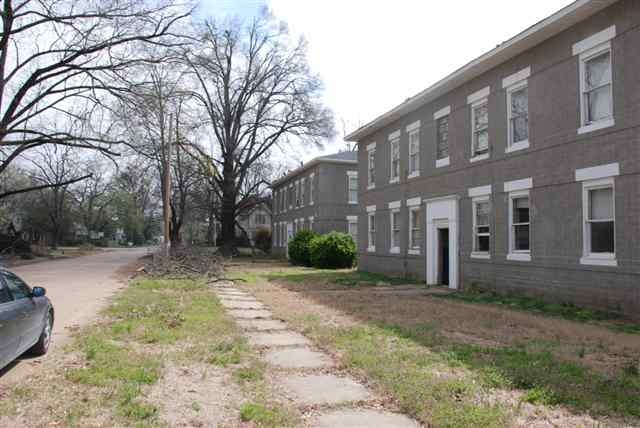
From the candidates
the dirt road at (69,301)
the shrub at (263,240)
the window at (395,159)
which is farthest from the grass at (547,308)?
the shrub at (263,240)

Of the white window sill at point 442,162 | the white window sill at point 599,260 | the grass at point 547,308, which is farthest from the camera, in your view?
the white window sill at point 442,162

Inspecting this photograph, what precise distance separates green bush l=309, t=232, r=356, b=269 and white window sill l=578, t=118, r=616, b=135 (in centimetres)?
1749

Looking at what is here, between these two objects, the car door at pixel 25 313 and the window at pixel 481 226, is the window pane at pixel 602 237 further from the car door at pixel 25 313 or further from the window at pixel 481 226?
the car door at pixel 25 313

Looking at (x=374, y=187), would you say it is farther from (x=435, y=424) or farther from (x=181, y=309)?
(x=435, y=424)

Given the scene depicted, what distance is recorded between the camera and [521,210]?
15109 mm

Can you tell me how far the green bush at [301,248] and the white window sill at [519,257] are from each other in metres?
17.4

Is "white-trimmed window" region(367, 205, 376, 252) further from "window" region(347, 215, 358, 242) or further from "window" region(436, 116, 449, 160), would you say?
"window" region(347, 215, 358, 242)

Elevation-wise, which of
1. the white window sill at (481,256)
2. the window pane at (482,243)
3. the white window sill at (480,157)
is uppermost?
the white window sill at (480,157)

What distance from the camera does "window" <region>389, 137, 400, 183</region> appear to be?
2259cm

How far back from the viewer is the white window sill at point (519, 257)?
14656 mm

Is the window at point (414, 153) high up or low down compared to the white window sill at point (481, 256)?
up

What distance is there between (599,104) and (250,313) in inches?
374

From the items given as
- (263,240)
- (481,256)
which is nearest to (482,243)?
(481,256)

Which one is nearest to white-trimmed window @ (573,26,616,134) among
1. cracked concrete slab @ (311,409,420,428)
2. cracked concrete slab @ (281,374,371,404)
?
cracked concrete slab @ (281,374,371,404)
